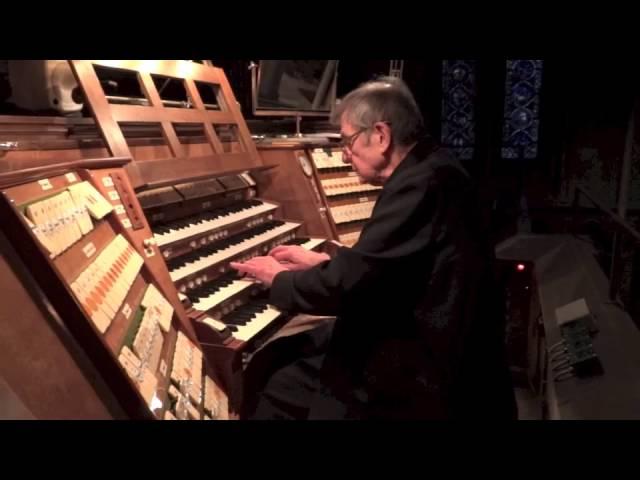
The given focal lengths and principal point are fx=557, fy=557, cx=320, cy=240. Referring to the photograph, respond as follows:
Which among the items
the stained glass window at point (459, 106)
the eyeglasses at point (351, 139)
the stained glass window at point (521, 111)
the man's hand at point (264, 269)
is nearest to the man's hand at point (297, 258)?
the man's hand at point (264, 269)

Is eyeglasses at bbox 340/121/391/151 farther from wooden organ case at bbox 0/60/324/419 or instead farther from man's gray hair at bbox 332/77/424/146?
wooden organ case at bbox 0/60/324/419

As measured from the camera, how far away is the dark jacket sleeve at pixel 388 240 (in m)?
1.84

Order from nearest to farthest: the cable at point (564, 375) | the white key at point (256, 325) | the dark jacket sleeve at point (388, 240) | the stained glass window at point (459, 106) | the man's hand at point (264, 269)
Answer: the dark jacket sleeve at point (388, 240), the man's hand at point (264, 269), the white key at point (256, 325), the cable at point (564, 375), the stained glass window at point (459, 106)

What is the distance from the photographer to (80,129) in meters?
2.49

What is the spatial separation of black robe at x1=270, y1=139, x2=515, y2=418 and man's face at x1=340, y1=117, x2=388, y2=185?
0.45 ft

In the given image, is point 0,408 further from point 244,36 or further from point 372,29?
point 372,29

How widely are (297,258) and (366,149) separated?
0.66 metres

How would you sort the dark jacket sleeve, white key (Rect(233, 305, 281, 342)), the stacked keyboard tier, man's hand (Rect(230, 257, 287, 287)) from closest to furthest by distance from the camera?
the dark jacket sleeve < man's hand (Rect(230, 257, 287, 287)) < white key (Rect(233, 305, 281, 342)) < the stacked keyboard tier

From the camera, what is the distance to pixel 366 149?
2129mm

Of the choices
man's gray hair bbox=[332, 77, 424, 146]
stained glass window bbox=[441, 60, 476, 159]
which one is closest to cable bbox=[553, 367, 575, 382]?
man's gray hair bbox=[332, 77, 424, 146]

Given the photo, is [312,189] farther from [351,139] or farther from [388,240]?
[388,240]

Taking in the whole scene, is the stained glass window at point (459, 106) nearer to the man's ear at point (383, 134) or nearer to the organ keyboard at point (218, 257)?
the organ keyboard at point (218, 257)

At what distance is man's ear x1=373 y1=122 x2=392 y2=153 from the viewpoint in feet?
6.81

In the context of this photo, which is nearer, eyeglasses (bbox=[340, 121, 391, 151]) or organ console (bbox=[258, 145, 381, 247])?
eyeglasses (bbox=[340, 121, 391, 151])
